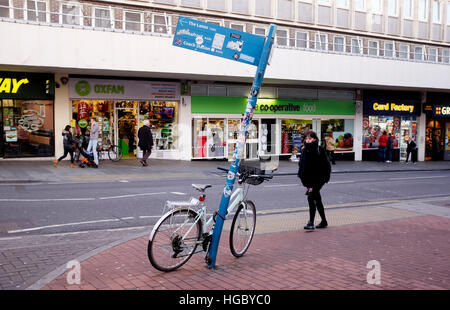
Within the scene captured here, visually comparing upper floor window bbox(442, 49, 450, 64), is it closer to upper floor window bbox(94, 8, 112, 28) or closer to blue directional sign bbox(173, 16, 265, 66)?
upper floor window bbox(94, 8, 112, 28)

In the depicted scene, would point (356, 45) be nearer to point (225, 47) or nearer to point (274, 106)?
point (274, 106)

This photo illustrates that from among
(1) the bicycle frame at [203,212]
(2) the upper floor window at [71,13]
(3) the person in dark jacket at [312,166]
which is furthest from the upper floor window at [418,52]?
(1) the bicycle frame at [203,212]

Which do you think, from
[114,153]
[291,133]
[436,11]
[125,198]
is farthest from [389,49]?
[125,198]

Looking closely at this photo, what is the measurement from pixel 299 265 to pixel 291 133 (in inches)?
847

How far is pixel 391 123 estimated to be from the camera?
102 ft

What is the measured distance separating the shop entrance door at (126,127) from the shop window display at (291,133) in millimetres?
8252

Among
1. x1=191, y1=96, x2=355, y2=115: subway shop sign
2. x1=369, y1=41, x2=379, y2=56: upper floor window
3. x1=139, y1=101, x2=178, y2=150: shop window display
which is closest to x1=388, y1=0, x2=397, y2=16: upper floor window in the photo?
x1=369, y1=41, x2=379, y2=56: upper floor window

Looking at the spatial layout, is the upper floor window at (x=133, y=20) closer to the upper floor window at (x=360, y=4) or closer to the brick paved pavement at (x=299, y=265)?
the upper floor window at (x=360, y=4)

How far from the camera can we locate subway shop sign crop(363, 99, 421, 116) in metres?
29.5

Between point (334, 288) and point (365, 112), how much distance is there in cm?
2591

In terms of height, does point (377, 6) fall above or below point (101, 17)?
above

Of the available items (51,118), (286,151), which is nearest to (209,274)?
(51,118)

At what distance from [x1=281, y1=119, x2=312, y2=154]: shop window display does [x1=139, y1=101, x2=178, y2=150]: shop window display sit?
6309mm

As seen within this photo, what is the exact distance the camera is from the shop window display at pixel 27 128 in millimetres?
19766
